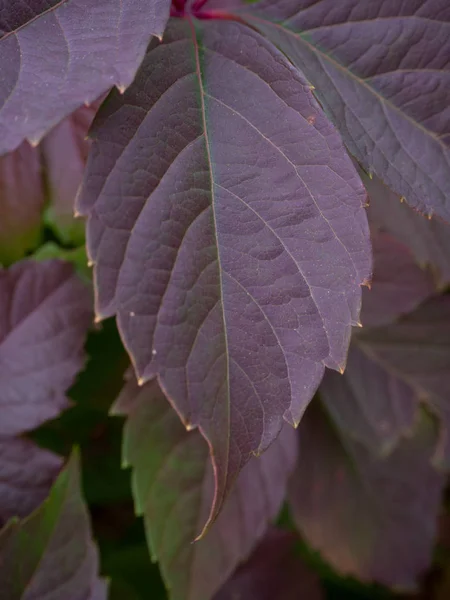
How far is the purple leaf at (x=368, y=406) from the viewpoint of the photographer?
0.89 meters

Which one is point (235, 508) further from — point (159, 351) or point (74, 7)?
point (74, 7)

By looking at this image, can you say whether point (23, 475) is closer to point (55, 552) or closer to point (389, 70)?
point (55, 552)

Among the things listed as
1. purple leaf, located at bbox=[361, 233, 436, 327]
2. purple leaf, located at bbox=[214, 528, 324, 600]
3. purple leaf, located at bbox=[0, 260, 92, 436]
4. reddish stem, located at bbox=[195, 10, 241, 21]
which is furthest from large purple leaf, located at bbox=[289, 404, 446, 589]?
reddish stem, located at bbox=[195, 10, 241, 21]

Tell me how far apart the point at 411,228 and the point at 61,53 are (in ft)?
1.53

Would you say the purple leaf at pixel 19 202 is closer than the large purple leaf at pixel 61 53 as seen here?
No

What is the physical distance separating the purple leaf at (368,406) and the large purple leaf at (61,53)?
588 millimetres

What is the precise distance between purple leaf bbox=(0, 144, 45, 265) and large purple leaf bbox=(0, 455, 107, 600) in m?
0.26

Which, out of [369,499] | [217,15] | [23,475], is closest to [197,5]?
[217,15]

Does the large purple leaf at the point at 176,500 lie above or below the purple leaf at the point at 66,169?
below

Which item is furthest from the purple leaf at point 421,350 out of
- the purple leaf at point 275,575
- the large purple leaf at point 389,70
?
the large purple leaf at point 389,70

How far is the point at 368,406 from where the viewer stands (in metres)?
0.90

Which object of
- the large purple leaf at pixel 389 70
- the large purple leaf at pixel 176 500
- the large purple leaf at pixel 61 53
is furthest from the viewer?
the large purple leaf at pixel 176 500

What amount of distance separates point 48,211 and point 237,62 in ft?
0.94

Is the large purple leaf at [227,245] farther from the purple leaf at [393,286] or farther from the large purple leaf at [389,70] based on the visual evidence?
the purple leaf at [393,286]
